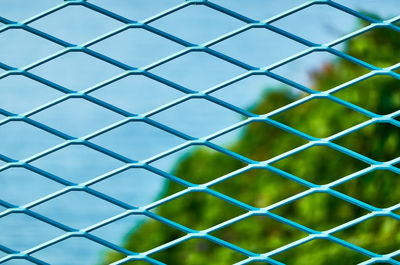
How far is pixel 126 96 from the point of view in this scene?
471 cm

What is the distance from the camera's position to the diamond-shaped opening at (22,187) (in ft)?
13.3

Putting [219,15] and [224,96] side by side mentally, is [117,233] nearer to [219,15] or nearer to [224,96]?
[224,96]

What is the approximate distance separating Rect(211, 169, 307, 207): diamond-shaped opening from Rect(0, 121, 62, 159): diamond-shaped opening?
144 cm

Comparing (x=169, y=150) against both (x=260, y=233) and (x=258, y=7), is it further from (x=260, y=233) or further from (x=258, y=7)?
(x=258, y=7)

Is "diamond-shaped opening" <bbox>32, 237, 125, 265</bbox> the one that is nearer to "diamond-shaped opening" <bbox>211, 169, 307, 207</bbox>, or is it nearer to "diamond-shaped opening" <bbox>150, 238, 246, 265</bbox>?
"diamond-shaped opening" <bbox>150, 238, 246, 265</bbox>

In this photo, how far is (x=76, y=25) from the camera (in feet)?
17.1

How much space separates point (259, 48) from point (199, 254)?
247 cm

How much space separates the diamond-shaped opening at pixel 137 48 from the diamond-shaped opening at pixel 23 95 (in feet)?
1.51

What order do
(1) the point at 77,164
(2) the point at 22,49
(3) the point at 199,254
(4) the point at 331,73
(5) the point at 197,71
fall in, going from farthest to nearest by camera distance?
(5) the point at 197,71 → (2) the point at 22,49 → (1) the point at 77,164 → (4) the point at 331,73 → (3) the point at 199,254

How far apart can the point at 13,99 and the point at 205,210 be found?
78.5 inches

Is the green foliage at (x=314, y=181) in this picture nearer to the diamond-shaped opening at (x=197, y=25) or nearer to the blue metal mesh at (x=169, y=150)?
the blue metal mesh at (x=169, y=150)

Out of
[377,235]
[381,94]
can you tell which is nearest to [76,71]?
[381,94]

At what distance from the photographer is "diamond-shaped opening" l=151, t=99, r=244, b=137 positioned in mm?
4324

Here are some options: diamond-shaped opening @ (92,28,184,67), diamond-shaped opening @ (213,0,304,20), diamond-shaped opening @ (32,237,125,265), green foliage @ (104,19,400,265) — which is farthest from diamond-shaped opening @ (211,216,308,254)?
diamond-shaped opening @ (213,0,304,20)
